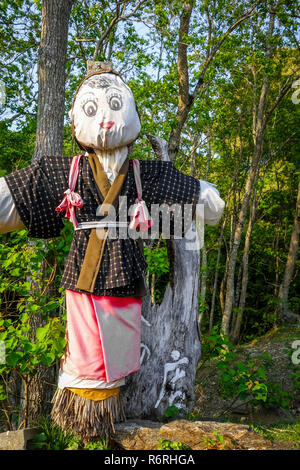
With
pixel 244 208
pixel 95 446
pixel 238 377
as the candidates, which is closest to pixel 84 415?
pixel 95 446

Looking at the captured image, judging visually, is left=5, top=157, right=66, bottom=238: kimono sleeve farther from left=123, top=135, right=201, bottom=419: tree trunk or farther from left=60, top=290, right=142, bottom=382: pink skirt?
left=123, top=135, right=201, bottom=419: tree trunk

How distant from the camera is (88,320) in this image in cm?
222

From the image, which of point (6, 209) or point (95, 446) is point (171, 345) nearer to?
point (95, 446)

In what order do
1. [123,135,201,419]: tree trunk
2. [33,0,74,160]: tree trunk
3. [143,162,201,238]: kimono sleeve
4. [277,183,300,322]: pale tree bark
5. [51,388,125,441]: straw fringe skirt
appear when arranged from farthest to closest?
[277,183,300,322]: pale tree bark
[33,0,74,160]: tree trunk
[123,135,201,419]: tree trunk
[143,162,201,238]: kimono sleeve
[51,388,125,441]: straw fringe skirt

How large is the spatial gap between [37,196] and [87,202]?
0.29 m

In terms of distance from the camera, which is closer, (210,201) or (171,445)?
(171,445)

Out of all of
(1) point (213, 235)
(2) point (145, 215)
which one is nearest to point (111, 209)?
(2) point (145, 215)

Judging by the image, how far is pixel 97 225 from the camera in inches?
89.7

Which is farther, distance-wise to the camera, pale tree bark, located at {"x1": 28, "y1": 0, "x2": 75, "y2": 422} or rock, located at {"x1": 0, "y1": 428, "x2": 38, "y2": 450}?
pale tree bark, located at {"x1": 28, "y1": 0, "x2": 75, "y2": 422}

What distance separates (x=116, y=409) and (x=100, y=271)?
82cm

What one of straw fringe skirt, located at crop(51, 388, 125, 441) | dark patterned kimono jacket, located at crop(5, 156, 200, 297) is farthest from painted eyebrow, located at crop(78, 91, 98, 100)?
straw fringe skirt, located at crop(51, 388, 125, 441)

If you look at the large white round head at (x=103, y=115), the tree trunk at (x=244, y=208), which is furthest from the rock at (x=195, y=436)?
the tree trunk at (x=244, y=208)

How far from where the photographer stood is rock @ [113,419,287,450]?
2.06 m

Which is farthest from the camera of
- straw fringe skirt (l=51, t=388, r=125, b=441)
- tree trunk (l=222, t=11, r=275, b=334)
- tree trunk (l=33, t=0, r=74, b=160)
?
tree trunk (l=222, t=11, r=275, b=334)
